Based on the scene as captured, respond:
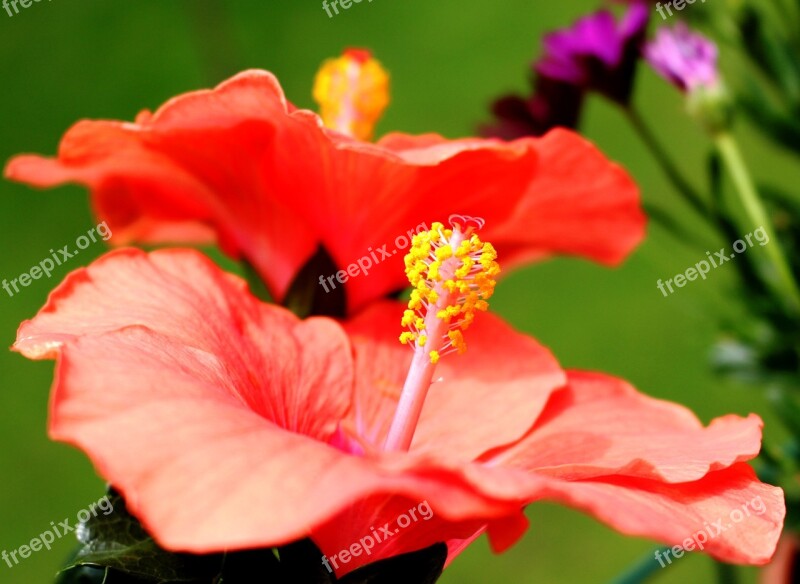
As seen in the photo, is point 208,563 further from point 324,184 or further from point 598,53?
point 598,53

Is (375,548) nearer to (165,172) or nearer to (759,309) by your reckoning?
(165,172)

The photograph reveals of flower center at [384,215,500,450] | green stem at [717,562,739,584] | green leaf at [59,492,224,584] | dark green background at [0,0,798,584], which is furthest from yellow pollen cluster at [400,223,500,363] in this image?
dark green background at [0,0,798,584]

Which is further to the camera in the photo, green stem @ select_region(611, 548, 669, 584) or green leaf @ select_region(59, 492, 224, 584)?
green stem @ select_region(611, 548, 669, 584)

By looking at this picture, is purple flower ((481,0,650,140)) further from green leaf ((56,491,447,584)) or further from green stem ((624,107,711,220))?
green leaf ((56,491,447,584))

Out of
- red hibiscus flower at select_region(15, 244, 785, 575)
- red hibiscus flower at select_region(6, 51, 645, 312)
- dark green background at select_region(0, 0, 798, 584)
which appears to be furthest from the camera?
dark green background at select_region(0, 0, 798, 584)

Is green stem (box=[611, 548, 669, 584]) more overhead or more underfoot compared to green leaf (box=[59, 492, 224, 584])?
more underfoot

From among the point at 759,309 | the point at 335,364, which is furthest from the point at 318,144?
the point at 759,309
